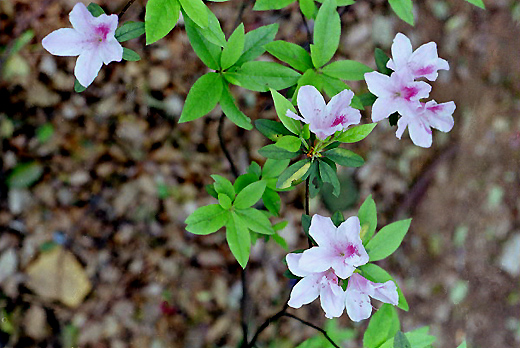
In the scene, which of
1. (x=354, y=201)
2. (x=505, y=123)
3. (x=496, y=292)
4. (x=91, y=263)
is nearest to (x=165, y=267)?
(x=91, y=263)

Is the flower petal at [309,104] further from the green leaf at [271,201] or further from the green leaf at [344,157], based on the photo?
the green leaf at [271,201]

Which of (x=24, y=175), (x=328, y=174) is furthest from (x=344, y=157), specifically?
(x=24, y=175)

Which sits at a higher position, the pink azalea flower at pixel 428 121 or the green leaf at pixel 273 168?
the pink azalea flower at pixel 428 121

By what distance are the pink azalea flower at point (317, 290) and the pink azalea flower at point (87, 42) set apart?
19.7 inches

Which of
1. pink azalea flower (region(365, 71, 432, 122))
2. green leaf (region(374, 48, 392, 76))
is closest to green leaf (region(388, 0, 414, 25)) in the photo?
green leaf (region(374, 48, 392, 76))

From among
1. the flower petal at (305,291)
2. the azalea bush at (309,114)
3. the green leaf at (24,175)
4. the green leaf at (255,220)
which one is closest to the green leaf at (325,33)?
the azalea bush at (309,114)

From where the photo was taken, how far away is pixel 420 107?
89 centimetres

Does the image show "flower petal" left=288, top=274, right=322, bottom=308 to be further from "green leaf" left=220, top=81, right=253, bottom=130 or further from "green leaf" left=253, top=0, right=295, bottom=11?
"green leaf" left=253, top=0, right=295, bottom=11

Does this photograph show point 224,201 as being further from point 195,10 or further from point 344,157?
point 195,10

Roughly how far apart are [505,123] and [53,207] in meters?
1.92

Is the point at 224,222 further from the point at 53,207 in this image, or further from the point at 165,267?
the point at 53,207

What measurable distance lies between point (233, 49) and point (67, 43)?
324 millimetres

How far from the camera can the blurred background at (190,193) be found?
67.3 inches

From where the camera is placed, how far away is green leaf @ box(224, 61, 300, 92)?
98cm
